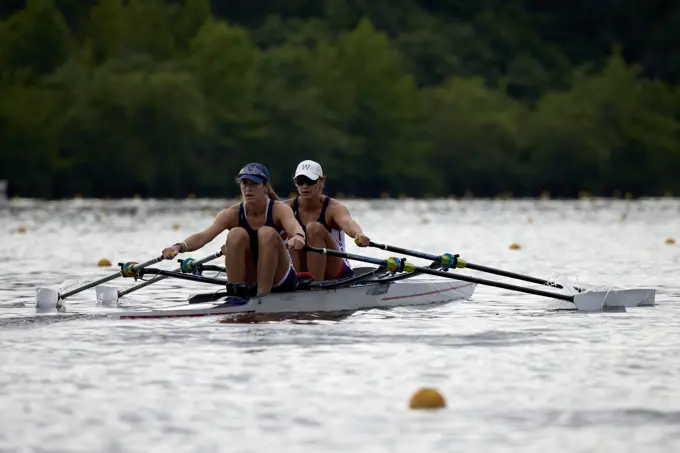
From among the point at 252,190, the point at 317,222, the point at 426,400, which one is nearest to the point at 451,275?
the point at 317,222

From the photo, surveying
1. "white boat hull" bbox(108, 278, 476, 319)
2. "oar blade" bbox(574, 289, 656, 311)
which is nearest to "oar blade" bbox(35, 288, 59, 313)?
"white boat hull" bbox(108, 278, 476, 319)

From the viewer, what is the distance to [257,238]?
13.7m

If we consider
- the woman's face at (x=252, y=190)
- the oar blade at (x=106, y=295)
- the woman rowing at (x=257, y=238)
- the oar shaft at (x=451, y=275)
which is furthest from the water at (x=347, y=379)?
the woman's face at (x=252, y=190)

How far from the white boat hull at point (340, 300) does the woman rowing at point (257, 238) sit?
0.14m

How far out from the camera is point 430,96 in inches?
3260

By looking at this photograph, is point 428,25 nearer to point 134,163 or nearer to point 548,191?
point 548,191

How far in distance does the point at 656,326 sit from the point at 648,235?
747 inches

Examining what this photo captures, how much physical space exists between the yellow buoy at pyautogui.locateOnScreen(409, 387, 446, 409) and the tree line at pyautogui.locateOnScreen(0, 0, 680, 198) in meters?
58.9

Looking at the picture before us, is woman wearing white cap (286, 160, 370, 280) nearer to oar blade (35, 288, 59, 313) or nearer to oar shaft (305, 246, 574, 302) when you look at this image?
oar shaft (305, 246, 574, 302)

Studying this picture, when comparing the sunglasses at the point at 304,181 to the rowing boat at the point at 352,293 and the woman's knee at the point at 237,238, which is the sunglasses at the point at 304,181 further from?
the woman's knee at the point at 237,238

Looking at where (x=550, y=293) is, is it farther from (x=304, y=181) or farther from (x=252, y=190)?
(x=252, y=190)

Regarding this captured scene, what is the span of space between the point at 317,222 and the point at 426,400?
6.17 meters

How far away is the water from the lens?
7.95 meters

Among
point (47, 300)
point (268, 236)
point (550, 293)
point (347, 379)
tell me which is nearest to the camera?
point (347, 379)
